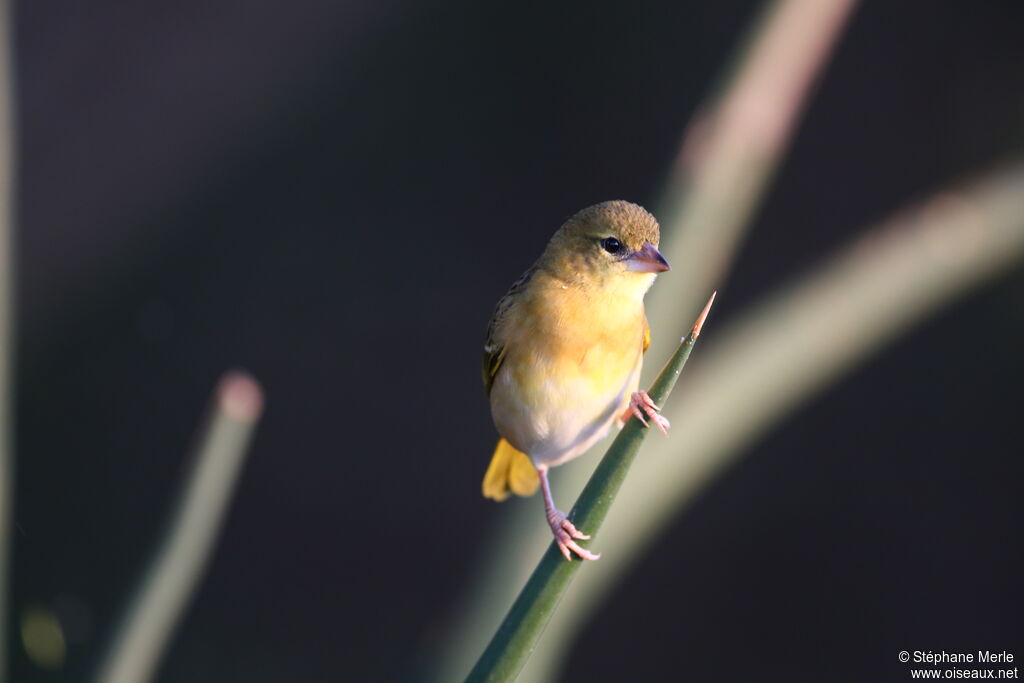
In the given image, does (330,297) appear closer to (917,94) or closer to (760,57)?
(917,94)

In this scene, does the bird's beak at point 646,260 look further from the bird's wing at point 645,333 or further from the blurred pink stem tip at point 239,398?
the blurred pink stem tip at point 239,398

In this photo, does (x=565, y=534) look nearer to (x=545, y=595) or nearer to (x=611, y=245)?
(x=545, y=595)

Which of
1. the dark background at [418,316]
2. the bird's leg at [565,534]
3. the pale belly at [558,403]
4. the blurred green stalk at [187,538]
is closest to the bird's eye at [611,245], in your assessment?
the pale belly at [558,403]

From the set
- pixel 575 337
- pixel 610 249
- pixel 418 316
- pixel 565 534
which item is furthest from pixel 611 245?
pixel 418 316

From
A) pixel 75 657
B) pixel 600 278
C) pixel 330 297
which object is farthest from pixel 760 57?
pixel 330 297

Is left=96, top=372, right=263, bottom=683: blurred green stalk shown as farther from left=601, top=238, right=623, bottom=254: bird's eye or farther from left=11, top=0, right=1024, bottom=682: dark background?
left=11, top=0, right=1024, bottom=682: dark background
